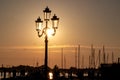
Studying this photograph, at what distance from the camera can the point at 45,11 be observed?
84.1 feet

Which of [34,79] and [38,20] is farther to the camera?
[34,79]

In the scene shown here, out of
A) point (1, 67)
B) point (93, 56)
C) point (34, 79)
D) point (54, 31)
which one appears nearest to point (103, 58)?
point (93, 56)

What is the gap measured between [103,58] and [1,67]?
3231 inches

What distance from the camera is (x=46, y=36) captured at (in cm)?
2600

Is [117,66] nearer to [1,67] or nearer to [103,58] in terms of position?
[103,58]

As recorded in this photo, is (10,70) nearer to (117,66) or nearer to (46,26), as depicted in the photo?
(117,66)

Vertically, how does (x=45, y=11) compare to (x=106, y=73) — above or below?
above

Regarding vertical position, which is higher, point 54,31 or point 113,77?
point 54,31

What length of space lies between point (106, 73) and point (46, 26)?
24.2 meters

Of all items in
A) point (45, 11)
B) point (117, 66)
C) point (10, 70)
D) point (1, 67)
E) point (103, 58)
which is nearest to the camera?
point (45, 11)

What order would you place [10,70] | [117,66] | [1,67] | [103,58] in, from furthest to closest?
[1,67] < [10,70] < [103,58] < [117,66]

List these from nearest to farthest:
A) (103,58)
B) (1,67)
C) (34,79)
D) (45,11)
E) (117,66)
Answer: (45,11) < (117,66) < (34,79) < (103,58) < (1,67)

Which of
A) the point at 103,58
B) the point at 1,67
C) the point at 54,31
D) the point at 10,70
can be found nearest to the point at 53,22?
the point at 54,31

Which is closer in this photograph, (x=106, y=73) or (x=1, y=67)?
(x=106, y=73)
